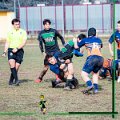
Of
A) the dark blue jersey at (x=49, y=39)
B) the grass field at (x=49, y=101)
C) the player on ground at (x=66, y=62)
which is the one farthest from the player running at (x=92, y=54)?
the dark blue jersey at (x=49, y=39)

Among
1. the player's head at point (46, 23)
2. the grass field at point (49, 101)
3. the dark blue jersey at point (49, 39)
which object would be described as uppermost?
the player's head at point (46, 23)

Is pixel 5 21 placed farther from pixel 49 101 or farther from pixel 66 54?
pixel 49 101

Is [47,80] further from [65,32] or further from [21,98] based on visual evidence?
[65,32]

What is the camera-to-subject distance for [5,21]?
156 ft

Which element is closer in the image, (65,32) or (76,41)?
(76,41)

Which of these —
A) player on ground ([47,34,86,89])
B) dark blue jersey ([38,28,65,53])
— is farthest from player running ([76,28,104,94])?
dark blue jersey ([38,28,65,53])

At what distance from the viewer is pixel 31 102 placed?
1033cm

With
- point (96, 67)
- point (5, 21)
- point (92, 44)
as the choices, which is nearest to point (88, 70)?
point (96, 67)

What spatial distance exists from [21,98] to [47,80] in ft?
12.4

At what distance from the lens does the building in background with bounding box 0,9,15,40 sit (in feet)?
155

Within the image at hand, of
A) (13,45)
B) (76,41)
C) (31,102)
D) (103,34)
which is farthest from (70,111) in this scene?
(103,34)

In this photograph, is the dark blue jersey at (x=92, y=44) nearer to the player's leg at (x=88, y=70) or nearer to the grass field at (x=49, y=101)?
the player's leg at (x=88, y=70)

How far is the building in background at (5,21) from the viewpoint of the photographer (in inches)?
1858

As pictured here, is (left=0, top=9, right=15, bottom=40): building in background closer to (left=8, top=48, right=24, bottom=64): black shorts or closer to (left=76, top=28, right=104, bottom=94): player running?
(left=8, top=48, right=24, bottom=64): black shorts
